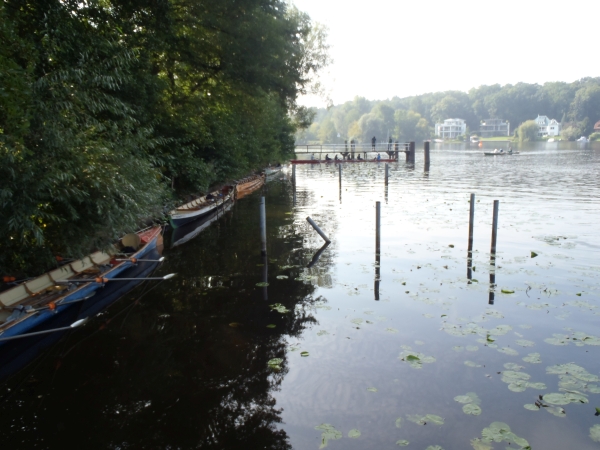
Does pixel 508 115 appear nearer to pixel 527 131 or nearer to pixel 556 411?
pixel 527 131

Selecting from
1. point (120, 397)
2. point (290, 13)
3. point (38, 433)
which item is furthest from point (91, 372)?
point (290, 13)

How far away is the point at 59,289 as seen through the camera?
34.2 feet

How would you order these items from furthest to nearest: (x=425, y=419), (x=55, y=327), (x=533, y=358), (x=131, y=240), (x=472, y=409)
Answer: (x=131, y=240) < (x=55, y=327) < (x=533, y=358) < (x=472, y=409) < (x=425, y=419)

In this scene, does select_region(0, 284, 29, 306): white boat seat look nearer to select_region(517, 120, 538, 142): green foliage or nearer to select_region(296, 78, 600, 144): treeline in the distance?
select_region(296, 78, 600, 144): treeline in the distance

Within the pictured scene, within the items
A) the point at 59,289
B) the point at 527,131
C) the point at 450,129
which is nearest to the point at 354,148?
the point at 59,289

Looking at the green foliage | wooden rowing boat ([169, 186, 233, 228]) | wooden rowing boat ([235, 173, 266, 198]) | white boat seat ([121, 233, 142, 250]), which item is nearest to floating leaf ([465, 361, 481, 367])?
white boat seat ([121, 233, 142, 250])

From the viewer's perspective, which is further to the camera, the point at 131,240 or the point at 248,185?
the point at 248,185

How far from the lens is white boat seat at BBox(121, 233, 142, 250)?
1482 cm

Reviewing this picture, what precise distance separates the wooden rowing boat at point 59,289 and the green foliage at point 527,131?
169 m

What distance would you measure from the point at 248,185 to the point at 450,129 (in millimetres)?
167878

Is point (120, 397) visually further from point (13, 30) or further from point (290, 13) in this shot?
point (290, 13)

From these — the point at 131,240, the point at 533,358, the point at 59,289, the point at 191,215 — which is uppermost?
the point at 131,240

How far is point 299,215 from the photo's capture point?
24906mm

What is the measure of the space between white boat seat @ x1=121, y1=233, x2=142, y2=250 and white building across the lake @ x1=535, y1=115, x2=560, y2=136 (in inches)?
7143
